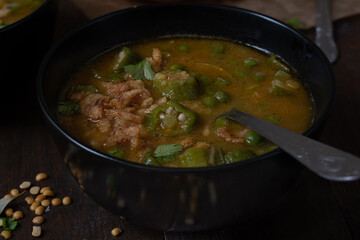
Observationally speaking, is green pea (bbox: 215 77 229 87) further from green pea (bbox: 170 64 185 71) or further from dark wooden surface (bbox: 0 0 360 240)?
dark wooden surface (bbox: 0 0 360 240)

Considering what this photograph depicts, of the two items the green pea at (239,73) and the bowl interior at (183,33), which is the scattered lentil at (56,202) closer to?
the bowl interior at (183,33)

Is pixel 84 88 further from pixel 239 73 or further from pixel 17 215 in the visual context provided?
pixel 239 73

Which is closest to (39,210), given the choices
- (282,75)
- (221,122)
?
(221,122)

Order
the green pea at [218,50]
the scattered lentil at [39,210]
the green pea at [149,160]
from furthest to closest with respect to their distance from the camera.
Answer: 1. the green pea at [218,50]
2. the scattered lentil at [39,210]
3. the green pea at [149,160]

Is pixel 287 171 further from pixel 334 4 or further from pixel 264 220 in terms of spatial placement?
pixel 334 4

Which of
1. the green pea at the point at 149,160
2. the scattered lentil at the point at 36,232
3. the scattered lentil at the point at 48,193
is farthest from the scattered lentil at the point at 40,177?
the green pea at the point at 149,160

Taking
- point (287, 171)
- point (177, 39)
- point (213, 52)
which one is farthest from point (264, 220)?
point (177, 39)
